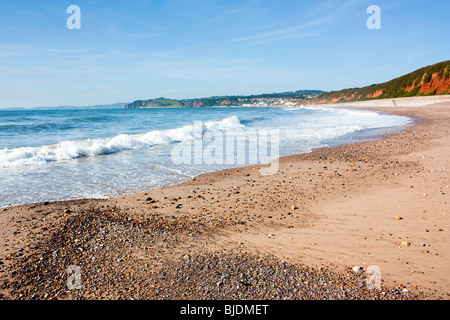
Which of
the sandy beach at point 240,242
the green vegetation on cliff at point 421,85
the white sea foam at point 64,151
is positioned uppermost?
the green vegetation on cliff at point 421,85

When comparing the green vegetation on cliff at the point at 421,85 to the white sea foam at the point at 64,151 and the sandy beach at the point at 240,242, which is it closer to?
the white sea foam at the point at 64,151

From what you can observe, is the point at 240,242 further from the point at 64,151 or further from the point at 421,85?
the point at 421,85

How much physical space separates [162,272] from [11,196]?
520cm

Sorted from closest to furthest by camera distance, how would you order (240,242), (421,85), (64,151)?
(240,242) < (64,151) < (421,85)

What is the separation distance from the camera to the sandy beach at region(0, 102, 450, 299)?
3.27m

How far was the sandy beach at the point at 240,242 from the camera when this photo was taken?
3266 millimetres

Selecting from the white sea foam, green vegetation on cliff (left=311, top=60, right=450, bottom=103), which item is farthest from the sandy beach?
green vegetation on cliff (left=311, top=60, right=450, bottom=103)

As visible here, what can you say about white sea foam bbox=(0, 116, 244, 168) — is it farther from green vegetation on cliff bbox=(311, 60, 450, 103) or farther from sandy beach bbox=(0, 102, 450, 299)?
green vegetation on cliff bbox=(311, 60, 450, 103)

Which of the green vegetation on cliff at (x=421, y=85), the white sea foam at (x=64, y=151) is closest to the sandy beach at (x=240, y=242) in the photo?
the white sea foam at (x=64, y=151)


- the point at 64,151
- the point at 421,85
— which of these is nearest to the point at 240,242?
the point at 64,151

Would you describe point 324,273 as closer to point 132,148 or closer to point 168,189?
point 168,189

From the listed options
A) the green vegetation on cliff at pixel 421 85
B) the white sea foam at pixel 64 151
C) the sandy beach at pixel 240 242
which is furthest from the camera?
the green vegetation on cliff at pixel 421 85

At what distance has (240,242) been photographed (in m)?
4.37

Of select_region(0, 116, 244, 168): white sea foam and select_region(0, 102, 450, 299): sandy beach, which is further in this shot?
select_region(0, 116, 244, 168): white sea foam
